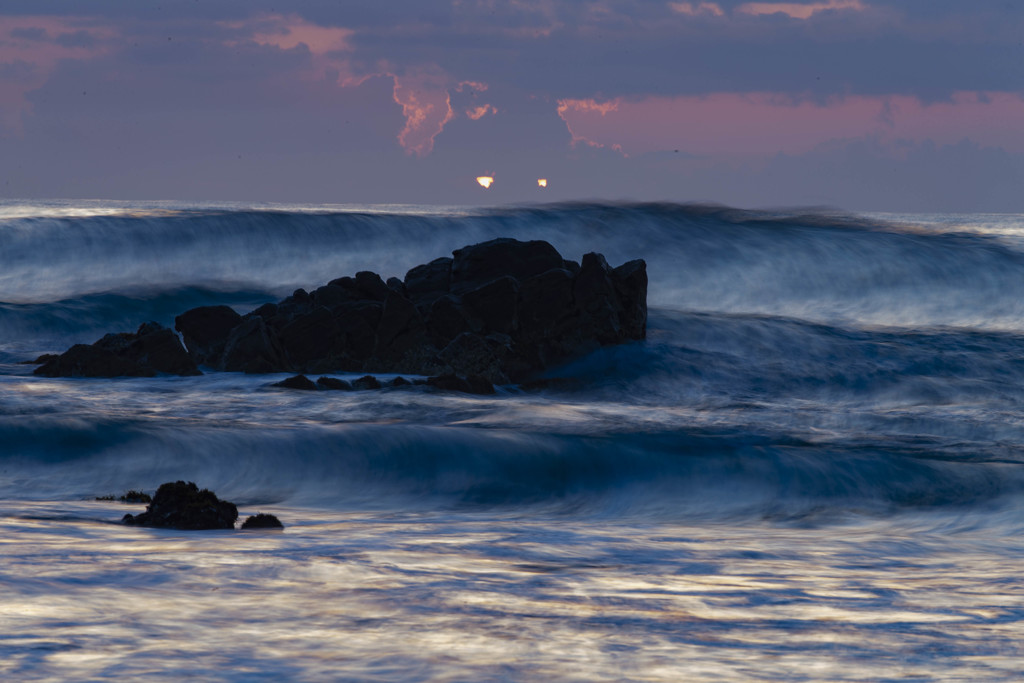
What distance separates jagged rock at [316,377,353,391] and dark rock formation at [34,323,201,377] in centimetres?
302

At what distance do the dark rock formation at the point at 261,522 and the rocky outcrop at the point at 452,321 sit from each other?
369 inches

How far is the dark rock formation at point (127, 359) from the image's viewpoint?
1812cm

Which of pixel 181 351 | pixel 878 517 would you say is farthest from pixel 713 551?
pixel 181 351

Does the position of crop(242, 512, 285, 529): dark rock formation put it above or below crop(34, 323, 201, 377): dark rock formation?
below

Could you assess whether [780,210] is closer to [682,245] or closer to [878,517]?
[682,245]

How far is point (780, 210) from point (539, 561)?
112 feet

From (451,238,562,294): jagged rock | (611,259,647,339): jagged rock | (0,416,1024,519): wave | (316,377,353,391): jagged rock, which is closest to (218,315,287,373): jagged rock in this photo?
(316,377,353,391): jagged rock

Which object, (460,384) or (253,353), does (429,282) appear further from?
(460,384)

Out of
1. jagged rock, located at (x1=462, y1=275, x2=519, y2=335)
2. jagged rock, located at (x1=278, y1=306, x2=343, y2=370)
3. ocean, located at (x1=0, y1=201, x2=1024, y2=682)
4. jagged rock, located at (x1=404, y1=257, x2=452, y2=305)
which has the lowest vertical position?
ocean, located at (x1=0, y1=201, x2=1024, y2=682)

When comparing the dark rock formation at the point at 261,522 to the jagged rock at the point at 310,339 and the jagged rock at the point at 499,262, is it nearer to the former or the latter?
the jagged rock at the point at 310,339

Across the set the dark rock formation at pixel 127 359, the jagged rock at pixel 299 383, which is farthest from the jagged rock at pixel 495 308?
the dark rock formation at pixel 127 359

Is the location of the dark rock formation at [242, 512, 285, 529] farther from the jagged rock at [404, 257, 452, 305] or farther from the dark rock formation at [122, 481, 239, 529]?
the jagged rock at [404, 257, 452, 305]

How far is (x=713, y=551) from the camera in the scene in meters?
8.50

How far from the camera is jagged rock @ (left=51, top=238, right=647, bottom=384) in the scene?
60.5 feet
